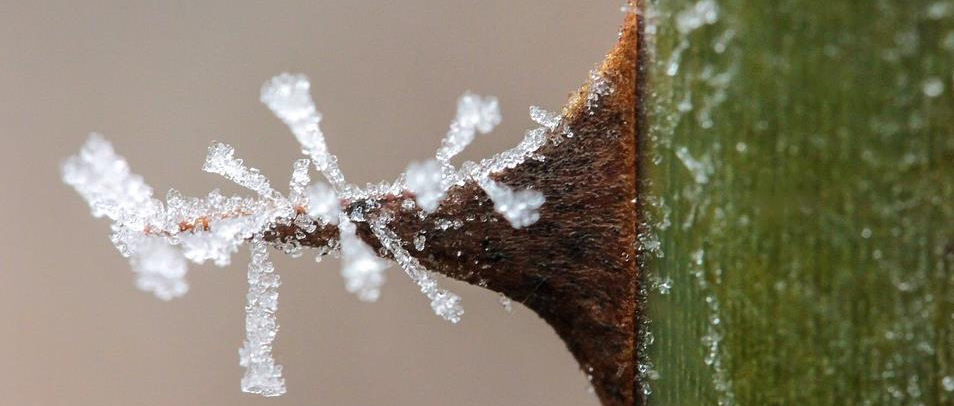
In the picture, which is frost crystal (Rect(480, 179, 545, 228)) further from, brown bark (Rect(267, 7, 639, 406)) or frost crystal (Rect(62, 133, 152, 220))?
frost crystal (Rect(62, 133, 152, 220))

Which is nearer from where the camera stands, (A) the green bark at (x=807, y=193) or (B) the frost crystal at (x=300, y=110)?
(A) the green bark at (x=807, y=193)

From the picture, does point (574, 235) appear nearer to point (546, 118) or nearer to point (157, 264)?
point (546, 118)

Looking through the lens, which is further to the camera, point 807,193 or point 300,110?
point 300,110

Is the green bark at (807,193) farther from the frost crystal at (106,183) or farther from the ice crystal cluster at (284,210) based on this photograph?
the frost crystal at (106,183)

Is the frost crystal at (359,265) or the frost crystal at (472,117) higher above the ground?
the frost crystal at (472,117)

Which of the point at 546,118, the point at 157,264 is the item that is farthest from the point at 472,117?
the point at 157,264

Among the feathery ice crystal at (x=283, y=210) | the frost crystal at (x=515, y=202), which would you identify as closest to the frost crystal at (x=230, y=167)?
the feathery ice crystal at (x=283, y=210)

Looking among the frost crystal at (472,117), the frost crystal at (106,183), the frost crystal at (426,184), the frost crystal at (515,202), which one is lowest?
the frost crystal at (515,202)
